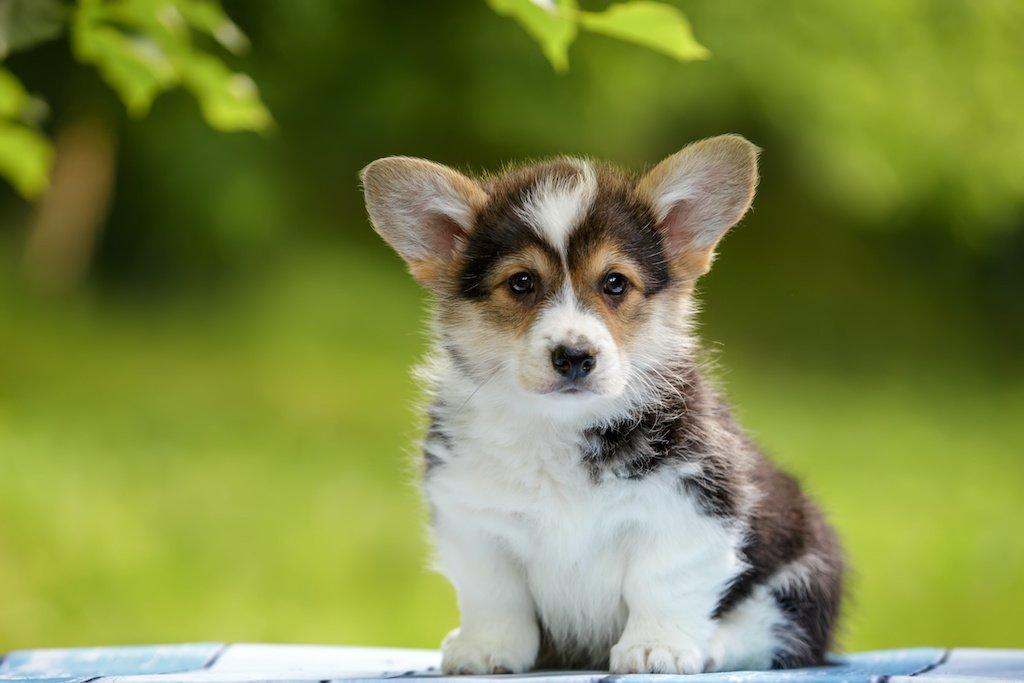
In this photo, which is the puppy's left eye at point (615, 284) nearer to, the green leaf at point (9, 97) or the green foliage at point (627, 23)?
the green foliage at point (627, 23)

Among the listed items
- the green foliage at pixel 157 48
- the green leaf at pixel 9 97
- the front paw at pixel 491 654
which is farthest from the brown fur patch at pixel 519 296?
the green leaf at pixel 9 97

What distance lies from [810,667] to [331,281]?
12.1 ft

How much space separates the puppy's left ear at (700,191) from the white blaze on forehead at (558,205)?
0.13m

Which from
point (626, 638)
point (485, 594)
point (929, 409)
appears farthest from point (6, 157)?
point (929, 409)

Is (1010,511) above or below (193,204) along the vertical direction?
below

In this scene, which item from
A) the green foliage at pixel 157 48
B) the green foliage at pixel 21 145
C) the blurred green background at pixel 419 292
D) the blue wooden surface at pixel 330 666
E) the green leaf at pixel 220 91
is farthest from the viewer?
the blurred green background at pixel 419 292

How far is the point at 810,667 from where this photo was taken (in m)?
2.38

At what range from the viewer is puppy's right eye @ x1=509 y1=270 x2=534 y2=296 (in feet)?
7.20

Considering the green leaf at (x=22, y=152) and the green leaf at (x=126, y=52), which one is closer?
the green leaf at (x=126, y=52)

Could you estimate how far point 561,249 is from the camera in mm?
2180

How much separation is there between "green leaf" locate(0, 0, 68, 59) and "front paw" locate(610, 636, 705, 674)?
5.03 ft

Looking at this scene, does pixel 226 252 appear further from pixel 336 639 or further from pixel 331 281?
pixel 336 639

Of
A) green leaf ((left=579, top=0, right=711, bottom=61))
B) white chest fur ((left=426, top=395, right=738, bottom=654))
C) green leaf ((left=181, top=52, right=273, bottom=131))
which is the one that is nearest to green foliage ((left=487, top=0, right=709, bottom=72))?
green leaf ((left=579, top=0, right=711, bottom=61))

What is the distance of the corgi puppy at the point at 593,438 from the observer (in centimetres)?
212
